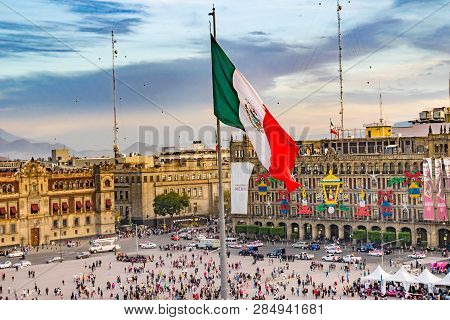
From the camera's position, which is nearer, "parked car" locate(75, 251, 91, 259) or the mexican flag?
the mexican flag

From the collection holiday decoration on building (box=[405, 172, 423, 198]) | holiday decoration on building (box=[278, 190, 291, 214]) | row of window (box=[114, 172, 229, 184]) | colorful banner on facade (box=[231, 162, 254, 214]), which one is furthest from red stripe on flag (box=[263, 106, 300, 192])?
row of window (box=[114, 172, 229, 184])

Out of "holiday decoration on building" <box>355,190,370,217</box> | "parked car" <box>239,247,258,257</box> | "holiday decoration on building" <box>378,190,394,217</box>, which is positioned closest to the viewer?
"parked car" <box>239,247,258,257</box>

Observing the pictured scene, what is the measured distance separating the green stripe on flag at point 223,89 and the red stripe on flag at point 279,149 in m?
0.94

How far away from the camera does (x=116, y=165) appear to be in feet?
427

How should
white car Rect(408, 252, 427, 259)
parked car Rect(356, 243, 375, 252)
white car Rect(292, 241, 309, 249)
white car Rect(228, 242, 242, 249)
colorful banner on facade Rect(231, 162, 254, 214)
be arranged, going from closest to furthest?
white car Rect(408, 252, 427, 259) < parked car Rect(356, 243, 375, 252) < white car Rect(292, 241, 309, 249) < white car Rect(228, 242, 242, 249) < colorful banner on facade Rect(231, 162, 254, 214)

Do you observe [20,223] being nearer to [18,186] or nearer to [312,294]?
[18,186]

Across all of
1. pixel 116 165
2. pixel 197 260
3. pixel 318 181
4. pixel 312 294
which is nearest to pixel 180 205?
pixel 116 165

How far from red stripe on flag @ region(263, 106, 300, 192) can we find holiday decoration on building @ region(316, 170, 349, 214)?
72.5m

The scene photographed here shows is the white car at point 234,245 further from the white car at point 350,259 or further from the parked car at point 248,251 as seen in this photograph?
the white car at point 350,259

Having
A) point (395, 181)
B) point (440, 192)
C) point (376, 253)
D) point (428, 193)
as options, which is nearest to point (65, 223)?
→ point (376, 253)

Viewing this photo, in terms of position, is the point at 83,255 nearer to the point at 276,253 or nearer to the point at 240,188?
the point at 276,253

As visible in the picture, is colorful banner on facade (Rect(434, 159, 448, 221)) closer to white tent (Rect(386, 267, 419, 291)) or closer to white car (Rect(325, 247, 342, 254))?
white car (Rect(325, 247, 342, 254))

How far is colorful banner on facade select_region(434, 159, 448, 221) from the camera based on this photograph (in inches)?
3494

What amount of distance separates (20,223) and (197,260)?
2483cm
